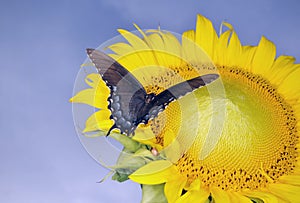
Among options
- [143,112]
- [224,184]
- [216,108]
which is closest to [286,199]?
[224,184]

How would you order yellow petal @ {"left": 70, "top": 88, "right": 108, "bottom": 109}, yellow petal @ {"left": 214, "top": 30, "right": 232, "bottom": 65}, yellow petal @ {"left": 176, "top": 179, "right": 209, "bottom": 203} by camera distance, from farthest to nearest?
yellow petal @ {"left": 214, "top": 30, "right": 232, "bottom": 65} → yellow petal @ {"left": 70, "top": 88, "right": 108, "bottom": 109} → yellow petal @ {"left": 176, "top": 179, "right": 209, "bottom": 203}

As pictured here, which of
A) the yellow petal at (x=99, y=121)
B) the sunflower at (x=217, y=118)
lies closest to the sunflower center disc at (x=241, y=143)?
the sunflower at (x=217, y=118)

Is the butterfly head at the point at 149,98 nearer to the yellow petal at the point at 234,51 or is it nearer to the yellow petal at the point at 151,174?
the yellow petal at the point at 151,174

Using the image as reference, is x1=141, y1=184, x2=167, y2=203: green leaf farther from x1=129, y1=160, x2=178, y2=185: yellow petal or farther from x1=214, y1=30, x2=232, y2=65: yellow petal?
x1=214, y1=30, x2=232, y2=65: yellow petal

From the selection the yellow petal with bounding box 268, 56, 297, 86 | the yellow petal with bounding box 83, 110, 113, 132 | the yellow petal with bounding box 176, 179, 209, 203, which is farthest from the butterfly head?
the yellow petal with bounding box 268, 56, 297, 86

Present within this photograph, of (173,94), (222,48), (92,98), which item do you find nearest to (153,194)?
(173,94)

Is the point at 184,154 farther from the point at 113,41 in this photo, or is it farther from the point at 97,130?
the point at 113,41
